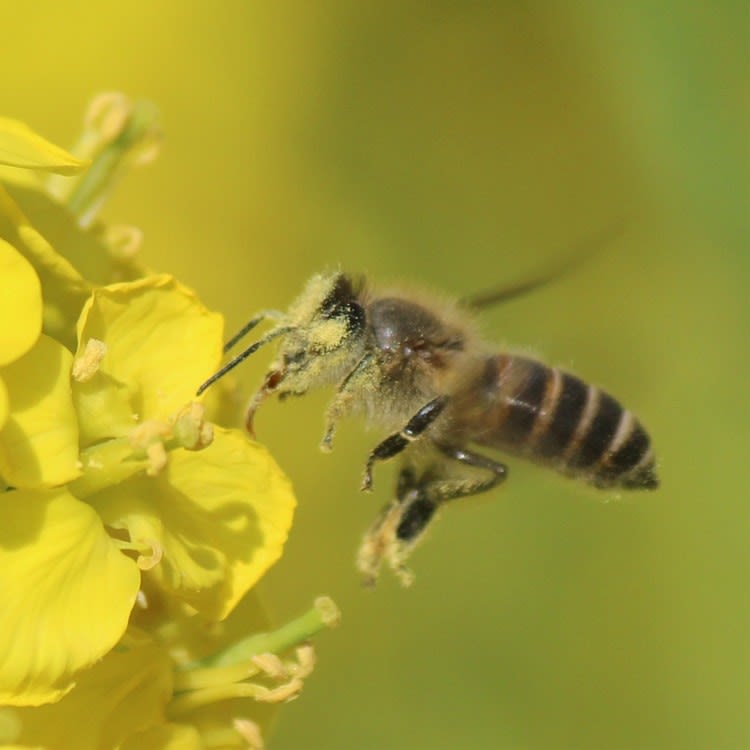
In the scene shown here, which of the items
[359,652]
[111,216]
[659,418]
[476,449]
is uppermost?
[476,449]

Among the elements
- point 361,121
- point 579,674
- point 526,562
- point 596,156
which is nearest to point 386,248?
point 361,121

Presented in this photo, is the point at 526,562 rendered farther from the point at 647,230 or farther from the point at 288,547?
the point at 647,230

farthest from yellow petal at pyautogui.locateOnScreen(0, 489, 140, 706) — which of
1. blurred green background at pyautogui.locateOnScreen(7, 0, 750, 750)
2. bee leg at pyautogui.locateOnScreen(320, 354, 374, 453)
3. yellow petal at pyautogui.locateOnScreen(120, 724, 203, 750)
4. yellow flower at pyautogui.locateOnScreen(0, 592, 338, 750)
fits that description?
blurred green background at pyautogui.locateOnScreen(7, 0, 750, 750)

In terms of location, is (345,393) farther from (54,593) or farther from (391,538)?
(54,593)

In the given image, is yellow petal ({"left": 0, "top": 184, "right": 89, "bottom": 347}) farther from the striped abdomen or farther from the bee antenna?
the striped abdomen

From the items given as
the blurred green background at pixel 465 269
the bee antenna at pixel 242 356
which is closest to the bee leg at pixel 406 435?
the bee antenna at pixel 242 356

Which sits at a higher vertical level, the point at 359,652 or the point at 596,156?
the point at 596,156

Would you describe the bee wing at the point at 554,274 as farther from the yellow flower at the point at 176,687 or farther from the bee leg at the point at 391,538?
the yellow flower at the point at 176,687
